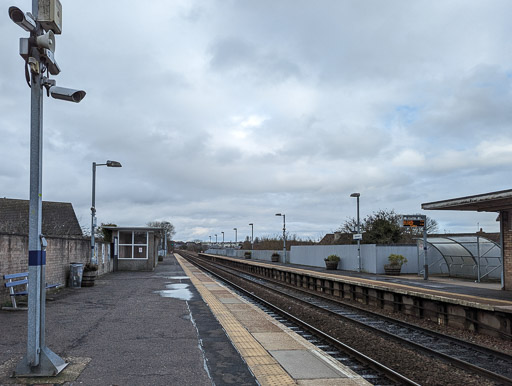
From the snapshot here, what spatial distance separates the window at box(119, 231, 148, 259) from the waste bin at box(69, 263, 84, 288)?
40.8ft

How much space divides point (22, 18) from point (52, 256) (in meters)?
12.0

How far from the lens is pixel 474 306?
1066 centimetres

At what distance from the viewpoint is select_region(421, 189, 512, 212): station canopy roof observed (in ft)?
48.4

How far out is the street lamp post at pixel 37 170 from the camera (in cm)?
580

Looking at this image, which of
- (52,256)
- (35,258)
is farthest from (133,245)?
(35,258)

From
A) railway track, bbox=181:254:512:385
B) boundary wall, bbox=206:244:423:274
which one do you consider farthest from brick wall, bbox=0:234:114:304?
boundary wall, bbox=206:244:423:274

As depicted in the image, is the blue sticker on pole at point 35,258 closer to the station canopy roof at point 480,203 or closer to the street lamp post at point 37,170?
the street lamp post at point 37,170

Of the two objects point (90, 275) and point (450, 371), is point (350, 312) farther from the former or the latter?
point (90, 275)

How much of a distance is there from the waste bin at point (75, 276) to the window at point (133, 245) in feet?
40.8

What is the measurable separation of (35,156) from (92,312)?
6.64 m

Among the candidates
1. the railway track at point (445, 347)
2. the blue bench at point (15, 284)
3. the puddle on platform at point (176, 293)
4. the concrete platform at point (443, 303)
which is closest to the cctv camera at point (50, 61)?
the railway track at point (445, 347)

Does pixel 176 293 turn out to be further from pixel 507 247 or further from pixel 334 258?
pixel 334 258

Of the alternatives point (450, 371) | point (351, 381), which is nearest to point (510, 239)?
point (450, 371)

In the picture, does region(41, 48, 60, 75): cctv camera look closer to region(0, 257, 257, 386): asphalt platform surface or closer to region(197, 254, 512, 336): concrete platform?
region(0, 257, 257, 386): asphalt platform surface
